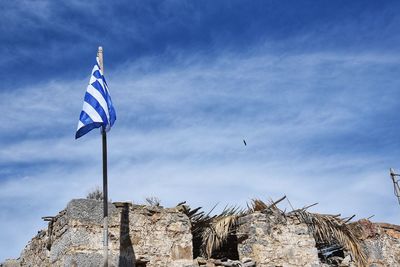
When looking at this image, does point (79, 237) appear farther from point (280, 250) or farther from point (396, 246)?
point (396, 246)

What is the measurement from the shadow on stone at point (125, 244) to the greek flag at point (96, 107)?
1136 mm

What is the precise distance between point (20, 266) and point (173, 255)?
103 inches

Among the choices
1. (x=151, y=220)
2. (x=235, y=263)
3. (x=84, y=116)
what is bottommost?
(x=235, y=263)

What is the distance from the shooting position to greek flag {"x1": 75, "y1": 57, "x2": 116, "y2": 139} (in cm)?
649

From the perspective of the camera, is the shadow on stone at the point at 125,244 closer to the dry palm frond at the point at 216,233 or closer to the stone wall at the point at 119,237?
the stone wall at the point at 119,237

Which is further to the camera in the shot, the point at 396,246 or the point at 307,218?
the point at 396,246

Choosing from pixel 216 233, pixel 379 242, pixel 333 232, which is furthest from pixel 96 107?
pixel 379 242

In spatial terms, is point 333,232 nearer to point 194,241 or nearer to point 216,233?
point 216,233

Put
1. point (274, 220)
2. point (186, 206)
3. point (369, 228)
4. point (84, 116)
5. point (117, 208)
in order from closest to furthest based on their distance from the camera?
1. point (84, 116)
2. point (117, 208)
3. point (186, 206)
4. point (274, 220)
5. point (369, 228)

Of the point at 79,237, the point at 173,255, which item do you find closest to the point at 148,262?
the point at 173,255

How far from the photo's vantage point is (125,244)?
6867 mm

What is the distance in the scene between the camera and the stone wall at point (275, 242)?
7773 mm

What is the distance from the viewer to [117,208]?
7008mm

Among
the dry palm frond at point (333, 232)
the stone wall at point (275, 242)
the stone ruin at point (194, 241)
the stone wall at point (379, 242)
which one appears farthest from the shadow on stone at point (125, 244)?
the stone wall at point (379, 242)
